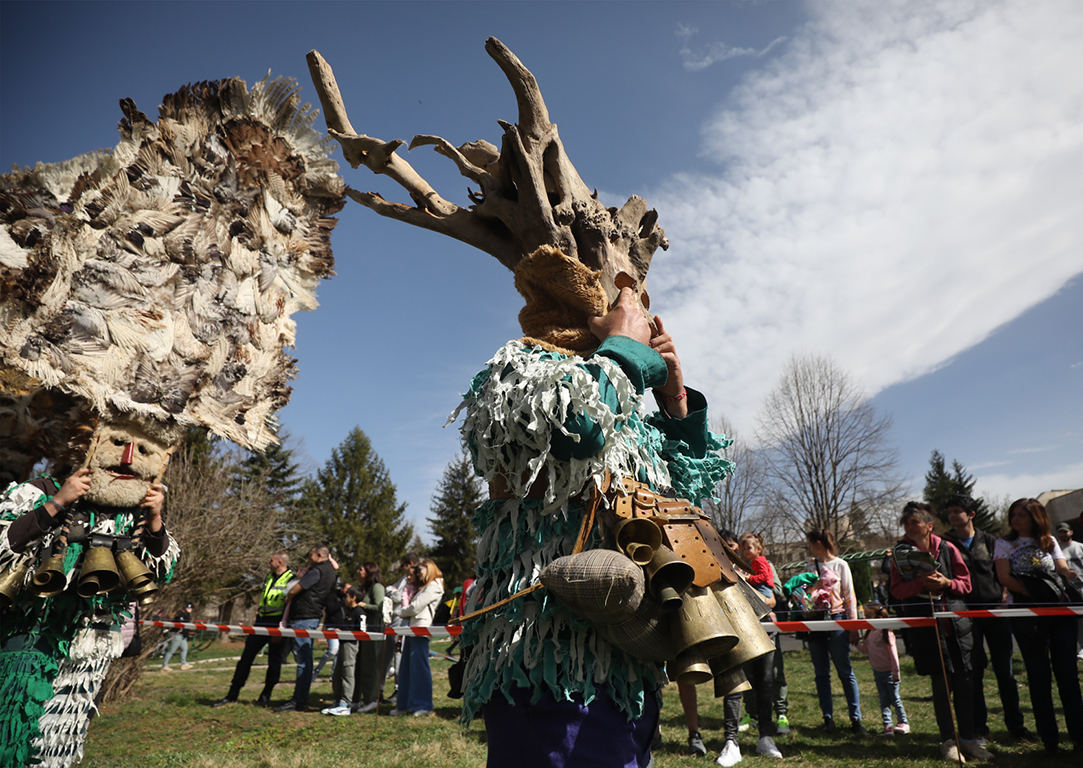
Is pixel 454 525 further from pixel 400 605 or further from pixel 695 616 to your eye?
pixel 695 616

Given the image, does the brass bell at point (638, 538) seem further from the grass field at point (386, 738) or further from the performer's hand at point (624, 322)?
the grass field at point (386, 738)

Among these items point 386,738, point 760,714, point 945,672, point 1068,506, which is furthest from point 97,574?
point 1068,506

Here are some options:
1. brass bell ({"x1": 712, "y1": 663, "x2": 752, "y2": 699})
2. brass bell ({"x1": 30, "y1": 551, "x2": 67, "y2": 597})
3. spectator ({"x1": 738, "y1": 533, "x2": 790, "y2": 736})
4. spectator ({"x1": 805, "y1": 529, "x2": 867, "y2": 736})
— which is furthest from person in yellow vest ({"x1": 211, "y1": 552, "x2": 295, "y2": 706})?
brass bell ({"x1": 712, "y1": 663, "x2": 752, "y2": 699})

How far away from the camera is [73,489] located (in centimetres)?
309

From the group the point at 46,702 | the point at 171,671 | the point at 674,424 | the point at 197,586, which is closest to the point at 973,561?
the point at 674,424

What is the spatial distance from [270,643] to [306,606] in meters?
0.80

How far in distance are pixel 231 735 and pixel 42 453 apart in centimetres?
351

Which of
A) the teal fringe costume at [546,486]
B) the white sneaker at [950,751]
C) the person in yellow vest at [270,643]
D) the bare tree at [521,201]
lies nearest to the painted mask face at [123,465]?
the bare tree at [521,201]

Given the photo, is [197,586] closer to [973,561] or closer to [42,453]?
[42,453]

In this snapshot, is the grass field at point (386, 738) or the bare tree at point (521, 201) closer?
the bare tree at point (521, 201)

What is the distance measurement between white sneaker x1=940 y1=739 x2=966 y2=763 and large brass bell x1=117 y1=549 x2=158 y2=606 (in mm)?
5164

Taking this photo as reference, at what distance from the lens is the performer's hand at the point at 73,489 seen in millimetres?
3057

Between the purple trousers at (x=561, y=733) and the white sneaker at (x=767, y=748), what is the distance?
4.00 meters

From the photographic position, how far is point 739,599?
163cm
